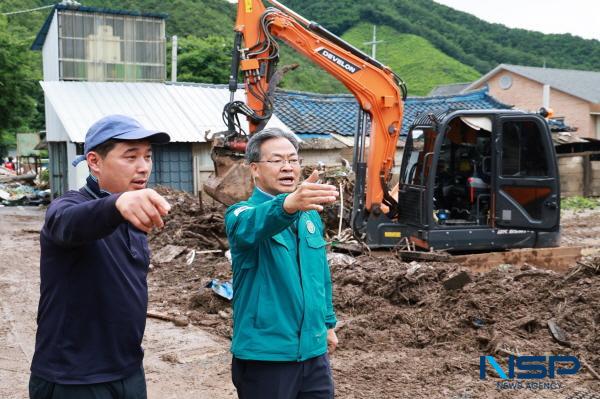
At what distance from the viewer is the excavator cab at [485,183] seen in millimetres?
8750

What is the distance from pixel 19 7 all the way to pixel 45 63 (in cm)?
3177

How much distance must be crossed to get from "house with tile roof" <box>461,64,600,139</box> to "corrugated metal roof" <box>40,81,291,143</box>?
16.8m

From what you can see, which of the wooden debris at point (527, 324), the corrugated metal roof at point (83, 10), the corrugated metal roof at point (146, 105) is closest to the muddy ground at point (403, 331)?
the wooden debris at point (527, 324)

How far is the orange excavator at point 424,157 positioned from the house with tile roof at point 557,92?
72.7 ft

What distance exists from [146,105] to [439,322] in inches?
589

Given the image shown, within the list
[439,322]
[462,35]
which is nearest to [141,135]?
[439,322]

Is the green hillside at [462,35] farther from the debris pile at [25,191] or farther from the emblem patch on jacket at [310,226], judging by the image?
the emblem patch on jacket at [310,226]

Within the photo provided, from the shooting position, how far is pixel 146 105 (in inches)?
767

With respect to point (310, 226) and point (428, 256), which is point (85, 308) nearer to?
point (310, 226)

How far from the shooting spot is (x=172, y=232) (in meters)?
12.5

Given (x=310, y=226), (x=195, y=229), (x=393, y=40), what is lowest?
(x=195, y=229)

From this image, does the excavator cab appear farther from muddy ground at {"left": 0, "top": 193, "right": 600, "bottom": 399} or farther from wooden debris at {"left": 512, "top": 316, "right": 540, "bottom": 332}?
wooden debris at {"left": 512, "top": 316, "right": 540, "bottom": 332}

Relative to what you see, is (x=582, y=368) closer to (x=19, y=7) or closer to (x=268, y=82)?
(x=268, y=82)

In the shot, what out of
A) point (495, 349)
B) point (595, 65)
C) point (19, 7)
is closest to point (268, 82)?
point (495, 349)
